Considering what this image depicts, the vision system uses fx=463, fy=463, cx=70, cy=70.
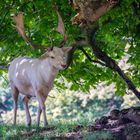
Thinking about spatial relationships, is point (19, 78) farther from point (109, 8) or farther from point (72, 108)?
point (72, 108)

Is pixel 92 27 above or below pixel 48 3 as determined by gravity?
below

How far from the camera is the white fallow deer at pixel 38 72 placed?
934cm

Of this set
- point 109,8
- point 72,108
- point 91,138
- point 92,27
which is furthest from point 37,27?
point 72,108

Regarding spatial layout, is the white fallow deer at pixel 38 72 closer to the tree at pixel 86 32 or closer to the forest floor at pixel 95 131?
the tree at pixel 86 32

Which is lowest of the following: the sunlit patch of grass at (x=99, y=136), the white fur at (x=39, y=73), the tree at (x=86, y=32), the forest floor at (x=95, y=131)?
the sunlit patch of grass at (x=99, y=136)

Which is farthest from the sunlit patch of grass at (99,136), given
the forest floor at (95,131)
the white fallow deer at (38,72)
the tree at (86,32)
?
the white fallow deer at (38,72)

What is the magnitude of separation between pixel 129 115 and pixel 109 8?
1.86m

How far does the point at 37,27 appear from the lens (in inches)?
439

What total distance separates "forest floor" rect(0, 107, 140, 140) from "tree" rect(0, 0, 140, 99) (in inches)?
65.8

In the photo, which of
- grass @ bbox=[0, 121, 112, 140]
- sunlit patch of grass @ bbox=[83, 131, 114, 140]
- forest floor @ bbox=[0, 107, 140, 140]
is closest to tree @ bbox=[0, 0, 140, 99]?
forest floor @ bbox=[0, 107, 140, 140]

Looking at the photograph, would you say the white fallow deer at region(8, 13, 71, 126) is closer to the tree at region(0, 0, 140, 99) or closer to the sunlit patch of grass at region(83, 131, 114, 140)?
the tree at region(0, 0, 140, 99)

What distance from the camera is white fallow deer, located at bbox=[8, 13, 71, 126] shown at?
934 centimetres

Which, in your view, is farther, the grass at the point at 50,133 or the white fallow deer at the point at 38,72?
the white fallow deer at the point at 38,72

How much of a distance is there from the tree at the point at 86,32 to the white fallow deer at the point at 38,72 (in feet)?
1.40
